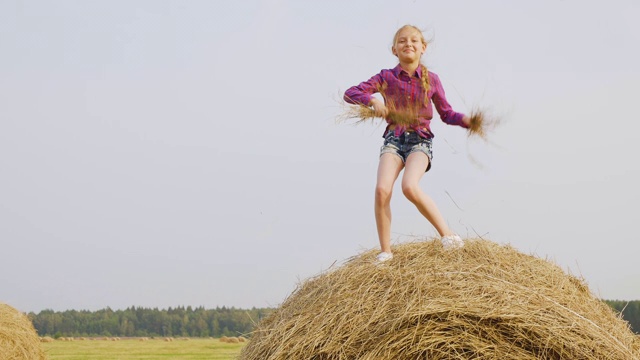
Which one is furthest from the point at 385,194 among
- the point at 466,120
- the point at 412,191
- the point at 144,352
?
the point at 144,352

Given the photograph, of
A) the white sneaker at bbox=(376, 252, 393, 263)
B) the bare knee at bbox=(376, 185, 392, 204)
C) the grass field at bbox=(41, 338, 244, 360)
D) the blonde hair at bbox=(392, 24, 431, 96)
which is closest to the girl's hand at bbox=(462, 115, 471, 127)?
the blonde hair at bbox=(392, 24, 431, 96)

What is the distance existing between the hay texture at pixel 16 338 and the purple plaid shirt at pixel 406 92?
9009mm

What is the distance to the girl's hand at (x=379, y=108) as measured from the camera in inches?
220

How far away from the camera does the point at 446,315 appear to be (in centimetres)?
456

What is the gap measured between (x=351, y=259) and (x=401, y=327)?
1.40 meters

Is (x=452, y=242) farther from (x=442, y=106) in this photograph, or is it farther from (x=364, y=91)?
(x=364, y=91)

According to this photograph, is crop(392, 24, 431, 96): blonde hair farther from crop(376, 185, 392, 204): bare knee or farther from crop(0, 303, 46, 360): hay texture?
crop(0, 303, 46, 360): hay texture

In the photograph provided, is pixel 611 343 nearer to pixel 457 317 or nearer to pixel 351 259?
pixel 457 317

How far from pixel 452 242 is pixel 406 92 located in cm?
125

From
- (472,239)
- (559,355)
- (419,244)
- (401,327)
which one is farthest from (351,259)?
(559,355)

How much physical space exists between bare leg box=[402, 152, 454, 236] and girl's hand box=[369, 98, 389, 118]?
1.33 feet

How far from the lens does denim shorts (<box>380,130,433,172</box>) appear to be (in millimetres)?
5793

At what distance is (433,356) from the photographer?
178 inches

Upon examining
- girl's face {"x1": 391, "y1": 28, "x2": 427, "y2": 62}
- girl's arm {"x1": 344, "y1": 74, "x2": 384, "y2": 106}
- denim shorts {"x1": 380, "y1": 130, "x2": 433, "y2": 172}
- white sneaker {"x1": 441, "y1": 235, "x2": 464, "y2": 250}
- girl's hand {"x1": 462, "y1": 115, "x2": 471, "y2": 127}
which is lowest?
white sneaker {"x1": 441, "y1": 235, "x2": 464, "y2": 250}
